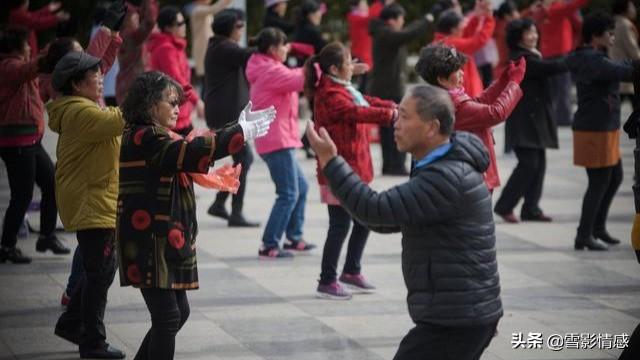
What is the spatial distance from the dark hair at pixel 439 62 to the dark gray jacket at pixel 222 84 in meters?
3.92

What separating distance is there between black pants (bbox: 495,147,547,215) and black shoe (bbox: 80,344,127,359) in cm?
581

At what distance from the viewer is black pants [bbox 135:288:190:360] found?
619 cm

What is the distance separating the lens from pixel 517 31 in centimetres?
1173

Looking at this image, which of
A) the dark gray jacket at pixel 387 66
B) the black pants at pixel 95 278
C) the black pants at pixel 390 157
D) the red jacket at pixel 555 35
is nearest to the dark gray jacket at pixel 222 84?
the black pants at pixel 390 157

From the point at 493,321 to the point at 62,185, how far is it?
126 inches

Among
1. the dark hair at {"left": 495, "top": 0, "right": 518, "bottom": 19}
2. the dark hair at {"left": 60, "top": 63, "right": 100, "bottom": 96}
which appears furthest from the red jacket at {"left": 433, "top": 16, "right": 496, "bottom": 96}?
the dark hair at {"left": 60, "top": 63, "right": 100, "bottom": 96}

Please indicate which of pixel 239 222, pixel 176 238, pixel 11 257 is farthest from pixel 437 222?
pixel 239 222

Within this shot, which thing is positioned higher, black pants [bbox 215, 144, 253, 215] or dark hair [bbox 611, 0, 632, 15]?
dark hair [bbox 611, 0, 632, 15]

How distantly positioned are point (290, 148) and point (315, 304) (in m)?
2.02

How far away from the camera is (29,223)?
12016 millimetres

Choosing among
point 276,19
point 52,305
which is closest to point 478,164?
point 52,305

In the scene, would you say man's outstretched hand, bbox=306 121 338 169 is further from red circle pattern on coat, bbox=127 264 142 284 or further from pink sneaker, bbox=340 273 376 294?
pink sneaker, bbox=340 273 376 294

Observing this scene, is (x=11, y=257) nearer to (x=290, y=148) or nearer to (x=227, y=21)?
(x=290, y=148)

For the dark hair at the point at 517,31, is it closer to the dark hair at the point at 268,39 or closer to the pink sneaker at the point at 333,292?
the dark hair at the point at 268,39
